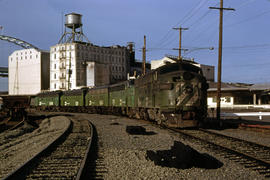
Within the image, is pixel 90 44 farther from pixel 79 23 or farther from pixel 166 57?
pixel 166 57

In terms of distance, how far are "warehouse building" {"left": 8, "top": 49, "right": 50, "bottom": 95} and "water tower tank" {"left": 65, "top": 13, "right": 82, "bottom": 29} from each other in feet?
46.5

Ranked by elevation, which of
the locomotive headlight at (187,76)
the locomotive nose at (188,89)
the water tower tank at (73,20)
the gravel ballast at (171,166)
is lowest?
the gravel ballast at (171,166)

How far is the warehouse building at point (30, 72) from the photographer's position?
303ft

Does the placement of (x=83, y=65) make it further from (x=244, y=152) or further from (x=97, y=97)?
(x=244, y=152)

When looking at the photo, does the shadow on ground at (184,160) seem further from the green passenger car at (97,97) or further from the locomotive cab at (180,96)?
the green passenger car at (97,97)

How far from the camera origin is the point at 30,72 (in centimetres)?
9400

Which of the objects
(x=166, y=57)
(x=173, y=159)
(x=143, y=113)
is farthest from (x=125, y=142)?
(x=166, y=57)

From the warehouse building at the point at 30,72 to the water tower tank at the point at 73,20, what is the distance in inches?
558

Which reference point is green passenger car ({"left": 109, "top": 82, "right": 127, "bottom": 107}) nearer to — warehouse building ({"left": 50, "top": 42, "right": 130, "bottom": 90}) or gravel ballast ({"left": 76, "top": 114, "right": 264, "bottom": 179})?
gravel ballast ({"left": 76, "top": 114, "right": 264, "bottom": 179})

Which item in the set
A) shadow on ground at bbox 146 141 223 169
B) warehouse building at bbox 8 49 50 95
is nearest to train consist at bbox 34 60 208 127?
shadow on ground at bbox 146 141 223 169

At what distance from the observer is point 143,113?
17.2m

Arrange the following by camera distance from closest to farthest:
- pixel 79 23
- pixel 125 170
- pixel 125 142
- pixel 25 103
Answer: pixel 125 170 < pixel 125 142 < pixel 25 103 < pixel 79 23

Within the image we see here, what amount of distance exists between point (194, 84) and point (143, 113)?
512cm

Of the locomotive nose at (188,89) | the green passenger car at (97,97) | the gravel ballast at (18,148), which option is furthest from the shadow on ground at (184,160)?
the green passenger car at (97,97)
